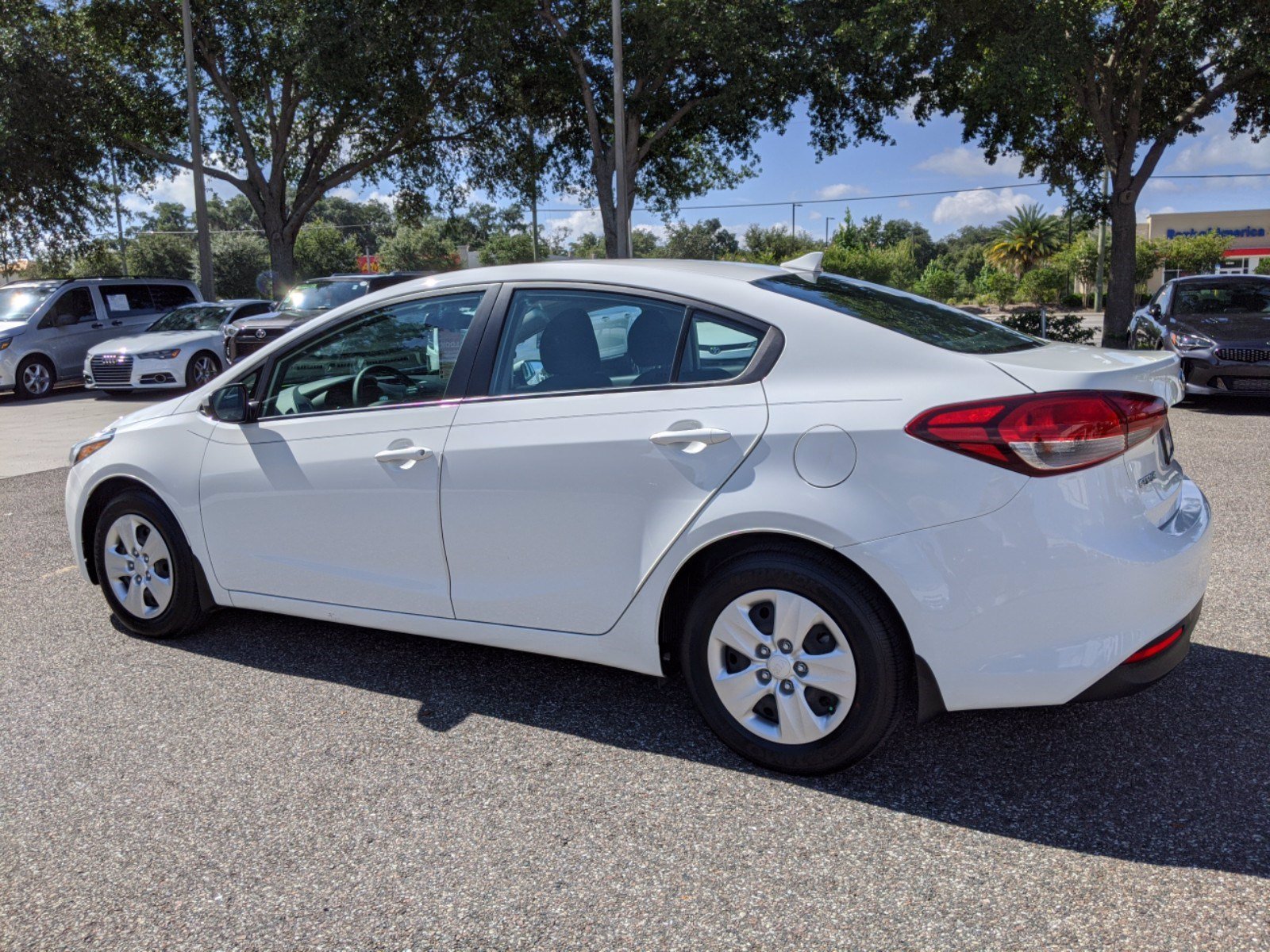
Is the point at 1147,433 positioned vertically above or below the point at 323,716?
above

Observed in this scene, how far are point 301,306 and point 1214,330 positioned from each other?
1173 cm

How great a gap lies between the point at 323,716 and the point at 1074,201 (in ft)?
74.2

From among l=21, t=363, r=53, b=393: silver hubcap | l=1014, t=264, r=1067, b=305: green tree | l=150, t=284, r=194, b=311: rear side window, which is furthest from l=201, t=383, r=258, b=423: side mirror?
A: l=1014, t=264, r=1067, b=305: green tree

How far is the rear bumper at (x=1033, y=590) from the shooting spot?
280 cm

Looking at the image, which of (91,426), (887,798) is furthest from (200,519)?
(91,426)

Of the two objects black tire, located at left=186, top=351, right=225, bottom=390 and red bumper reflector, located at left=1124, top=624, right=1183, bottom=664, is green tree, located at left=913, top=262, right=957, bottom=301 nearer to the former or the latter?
black tire, located at left=186, top=351, right=225, bottom=390

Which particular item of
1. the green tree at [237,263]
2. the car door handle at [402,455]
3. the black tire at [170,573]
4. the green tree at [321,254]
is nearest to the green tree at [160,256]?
the green tree at [237,263]

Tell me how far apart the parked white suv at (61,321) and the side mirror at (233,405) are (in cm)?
1420

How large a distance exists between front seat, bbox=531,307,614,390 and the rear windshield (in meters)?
0.61

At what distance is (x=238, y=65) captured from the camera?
912 inches

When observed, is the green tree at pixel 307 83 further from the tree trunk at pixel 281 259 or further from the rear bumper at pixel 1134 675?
the rear bumper at pixel 1134 675

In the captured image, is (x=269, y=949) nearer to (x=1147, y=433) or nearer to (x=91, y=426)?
(x=1147, y=433)

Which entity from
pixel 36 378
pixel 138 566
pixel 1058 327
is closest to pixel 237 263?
pixel 36 378

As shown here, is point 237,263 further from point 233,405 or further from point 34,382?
point 233,405
